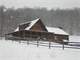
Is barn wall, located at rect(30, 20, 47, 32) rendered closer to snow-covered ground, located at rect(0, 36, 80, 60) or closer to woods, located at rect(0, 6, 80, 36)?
snow-covered ground, located at rect(0, 36, 80, 60)

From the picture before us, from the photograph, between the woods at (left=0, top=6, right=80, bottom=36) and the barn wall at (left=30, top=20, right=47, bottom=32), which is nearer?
the barn wall at (left=30, top=20, right=47, bottom=32)

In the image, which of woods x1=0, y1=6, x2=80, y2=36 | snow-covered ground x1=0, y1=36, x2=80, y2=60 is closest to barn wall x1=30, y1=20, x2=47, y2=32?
snow-covered ground x1=0, y1=36, x2=80, y2=60

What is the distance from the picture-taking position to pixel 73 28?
126 m

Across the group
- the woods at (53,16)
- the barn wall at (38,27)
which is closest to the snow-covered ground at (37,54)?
the barn wall at (38,27)

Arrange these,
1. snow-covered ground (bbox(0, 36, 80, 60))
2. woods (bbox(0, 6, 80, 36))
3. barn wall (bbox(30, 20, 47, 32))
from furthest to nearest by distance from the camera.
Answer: woods (bbox(0, 6, 80, 36))
barn wall (bbox(30, 20, 47, 32))
snow-covered ground (bbox(0, 36, 80, 60))

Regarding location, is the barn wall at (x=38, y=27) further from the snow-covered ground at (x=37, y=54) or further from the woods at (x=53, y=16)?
the woods at (x=53, y=16)

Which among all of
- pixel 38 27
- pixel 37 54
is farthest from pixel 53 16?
pixel 37 54

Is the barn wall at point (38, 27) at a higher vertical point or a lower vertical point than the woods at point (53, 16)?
lower

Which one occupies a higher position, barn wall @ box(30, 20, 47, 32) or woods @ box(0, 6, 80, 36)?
woods @ box(0, 6, 80, 36)

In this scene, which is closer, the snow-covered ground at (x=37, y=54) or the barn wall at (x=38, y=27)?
the snow-covered ground at (x=37, y=54)

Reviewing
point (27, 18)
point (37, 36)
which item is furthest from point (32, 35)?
point (27, 18)

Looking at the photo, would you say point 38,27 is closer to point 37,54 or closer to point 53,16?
point 37,54

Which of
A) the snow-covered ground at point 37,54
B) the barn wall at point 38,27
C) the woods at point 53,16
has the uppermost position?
the woods at point 53,16

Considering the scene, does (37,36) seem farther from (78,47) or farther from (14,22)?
(14,22)
